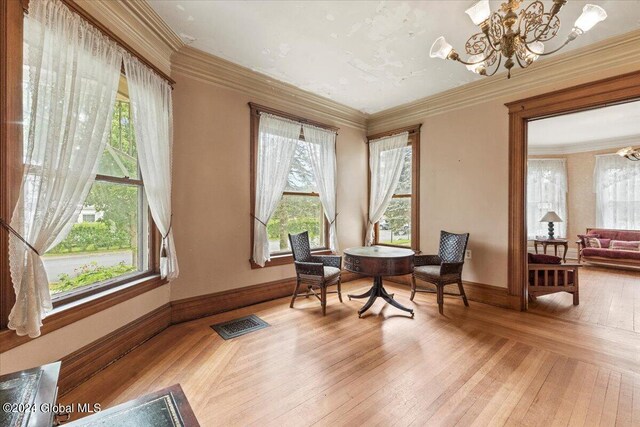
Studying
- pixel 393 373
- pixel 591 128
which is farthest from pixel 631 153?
pixel 393 373

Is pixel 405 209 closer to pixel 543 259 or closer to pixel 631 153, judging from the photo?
pixel 543 259

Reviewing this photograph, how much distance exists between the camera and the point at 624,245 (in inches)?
228

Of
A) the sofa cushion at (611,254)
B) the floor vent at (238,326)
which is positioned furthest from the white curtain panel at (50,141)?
the sofa cushion at (611,254)

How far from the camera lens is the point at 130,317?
237cm

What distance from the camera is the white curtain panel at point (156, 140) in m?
2.34

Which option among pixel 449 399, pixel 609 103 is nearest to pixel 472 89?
pixel 609 103

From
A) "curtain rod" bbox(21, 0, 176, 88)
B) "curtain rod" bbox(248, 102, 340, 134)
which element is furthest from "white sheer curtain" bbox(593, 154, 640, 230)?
"curtain rod" bbox(21, 0, 176, 88)

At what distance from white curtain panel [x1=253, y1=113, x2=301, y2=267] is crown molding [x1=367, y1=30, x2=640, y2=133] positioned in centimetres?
214

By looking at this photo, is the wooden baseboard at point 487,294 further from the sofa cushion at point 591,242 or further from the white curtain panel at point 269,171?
the sofa cushion at point 591,242

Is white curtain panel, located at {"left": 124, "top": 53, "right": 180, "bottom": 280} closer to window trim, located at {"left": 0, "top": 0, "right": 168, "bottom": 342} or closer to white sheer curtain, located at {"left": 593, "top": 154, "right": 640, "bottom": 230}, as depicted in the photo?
window trim, located at {"left": 0, "top": 0, "right": 168, "bottom": 342}

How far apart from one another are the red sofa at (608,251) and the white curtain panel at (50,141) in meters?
8.67

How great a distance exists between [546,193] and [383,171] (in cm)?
554

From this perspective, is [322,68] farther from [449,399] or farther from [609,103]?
[449,399]

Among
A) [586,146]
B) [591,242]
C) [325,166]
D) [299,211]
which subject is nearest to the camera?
[299,211]
